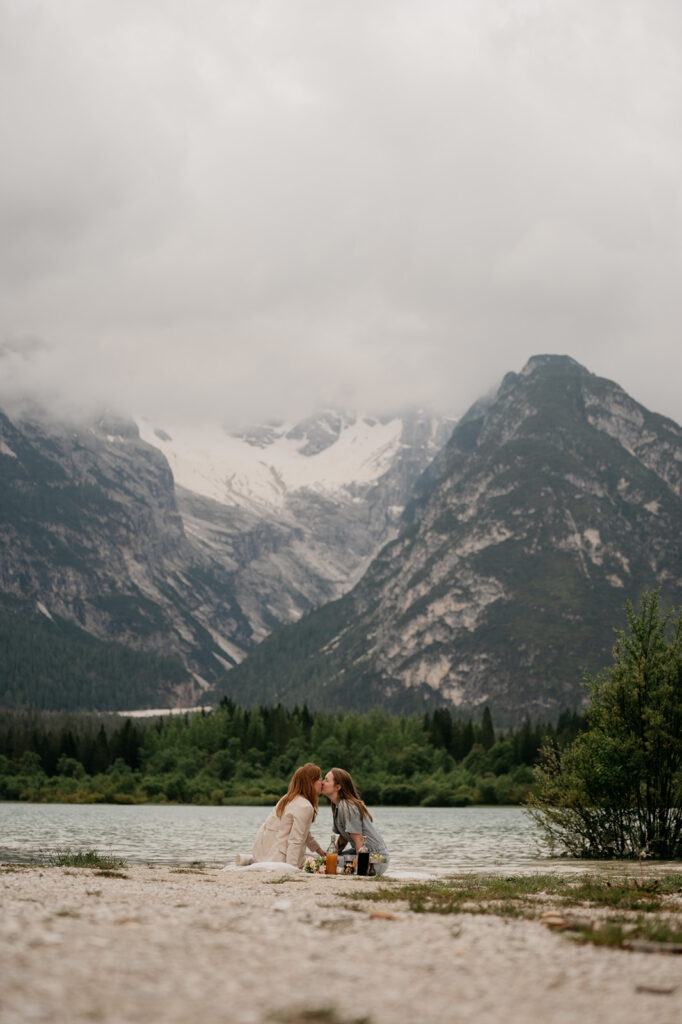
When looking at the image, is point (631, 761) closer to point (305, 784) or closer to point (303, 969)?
point (305, 784)

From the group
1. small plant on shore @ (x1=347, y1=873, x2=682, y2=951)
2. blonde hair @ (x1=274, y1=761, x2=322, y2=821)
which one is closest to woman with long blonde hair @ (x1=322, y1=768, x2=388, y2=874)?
blonde hair @ (x1=274, y1=761, x2=322, y2=821)

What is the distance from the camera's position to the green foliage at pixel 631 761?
1602 inches

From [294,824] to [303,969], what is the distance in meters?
18.0

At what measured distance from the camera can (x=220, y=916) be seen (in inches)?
676

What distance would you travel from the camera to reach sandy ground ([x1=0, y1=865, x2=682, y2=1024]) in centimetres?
1079

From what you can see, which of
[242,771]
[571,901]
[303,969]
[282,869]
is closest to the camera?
[303,969]

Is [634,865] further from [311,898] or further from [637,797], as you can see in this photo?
[311,898]

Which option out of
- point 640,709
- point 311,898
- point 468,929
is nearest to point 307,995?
point 468,929

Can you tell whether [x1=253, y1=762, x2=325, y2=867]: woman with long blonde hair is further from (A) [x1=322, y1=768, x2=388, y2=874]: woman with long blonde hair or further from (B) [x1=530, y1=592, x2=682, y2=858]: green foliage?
(B) [x1=530, y1=592, x2=682, y2=858]: green foliage

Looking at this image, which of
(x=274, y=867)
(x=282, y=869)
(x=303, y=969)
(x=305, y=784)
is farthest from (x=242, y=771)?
(x=303, y=969)

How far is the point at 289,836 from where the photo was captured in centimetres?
3048

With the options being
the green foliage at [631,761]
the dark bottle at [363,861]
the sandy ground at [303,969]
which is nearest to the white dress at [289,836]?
the dark bottle at [363,861]

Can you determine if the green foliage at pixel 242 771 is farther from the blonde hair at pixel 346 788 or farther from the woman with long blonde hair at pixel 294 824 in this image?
the blonde hair at pixel 346 788

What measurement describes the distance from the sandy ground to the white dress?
36.5ft
